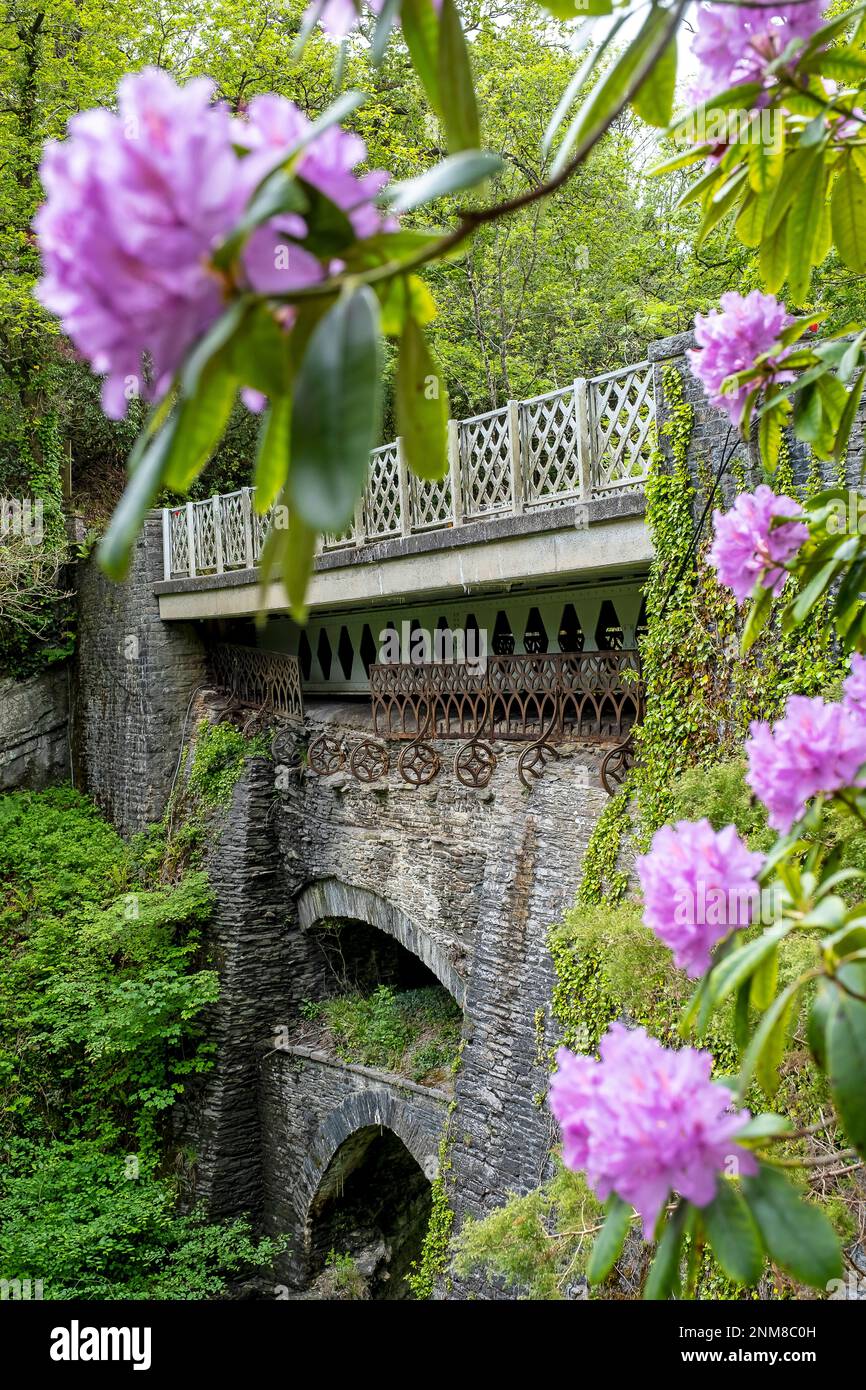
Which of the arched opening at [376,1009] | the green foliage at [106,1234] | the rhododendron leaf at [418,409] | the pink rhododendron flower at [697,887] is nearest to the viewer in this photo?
the rhododendron leaf at [418,409]

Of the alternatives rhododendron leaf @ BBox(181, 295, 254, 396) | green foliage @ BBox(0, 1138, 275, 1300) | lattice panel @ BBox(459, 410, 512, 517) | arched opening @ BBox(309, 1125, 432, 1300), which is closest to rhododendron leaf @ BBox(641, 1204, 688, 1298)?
rhododendron leaf @ BBox(181, 295, 254, 396)

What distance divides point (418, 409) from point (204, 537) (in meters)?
12.4

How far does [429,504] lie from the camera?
29.3ft

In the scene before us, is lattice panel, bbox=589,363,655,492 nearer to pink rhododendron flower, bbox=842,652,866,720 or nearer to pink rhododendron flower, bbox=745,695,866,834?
pink rhododendron flower, bbox=842,652,866,720

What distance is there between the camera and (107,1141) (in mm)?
10719

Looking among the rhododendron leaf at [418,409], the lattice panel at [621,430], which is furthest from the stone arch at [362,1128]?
the rhododendron leaf at [418,409]

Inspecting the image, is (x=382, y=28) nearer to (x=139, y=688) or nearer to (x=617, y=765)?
(x=617, y=765)

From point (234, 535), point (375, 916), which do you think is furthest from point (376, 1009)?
point (234, 535)

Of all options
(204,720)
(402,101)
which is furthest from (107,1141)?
(402,101)

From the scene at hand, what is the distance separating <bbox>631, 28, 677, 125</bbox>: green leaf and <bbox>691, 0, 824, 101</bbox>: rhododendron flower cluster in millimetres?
79

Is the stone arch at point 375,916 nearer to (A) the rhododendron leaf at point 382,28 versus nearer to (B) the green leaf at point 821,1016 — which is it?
(B) the green leaf at point 821,1016

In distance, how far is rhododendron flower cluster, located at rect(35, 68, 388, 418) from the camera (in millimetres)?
727

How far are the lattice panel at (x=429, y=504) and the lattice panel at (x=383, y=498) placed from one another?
0.17 m

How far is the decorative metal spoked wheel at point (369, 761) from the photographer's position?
10.0 meters
